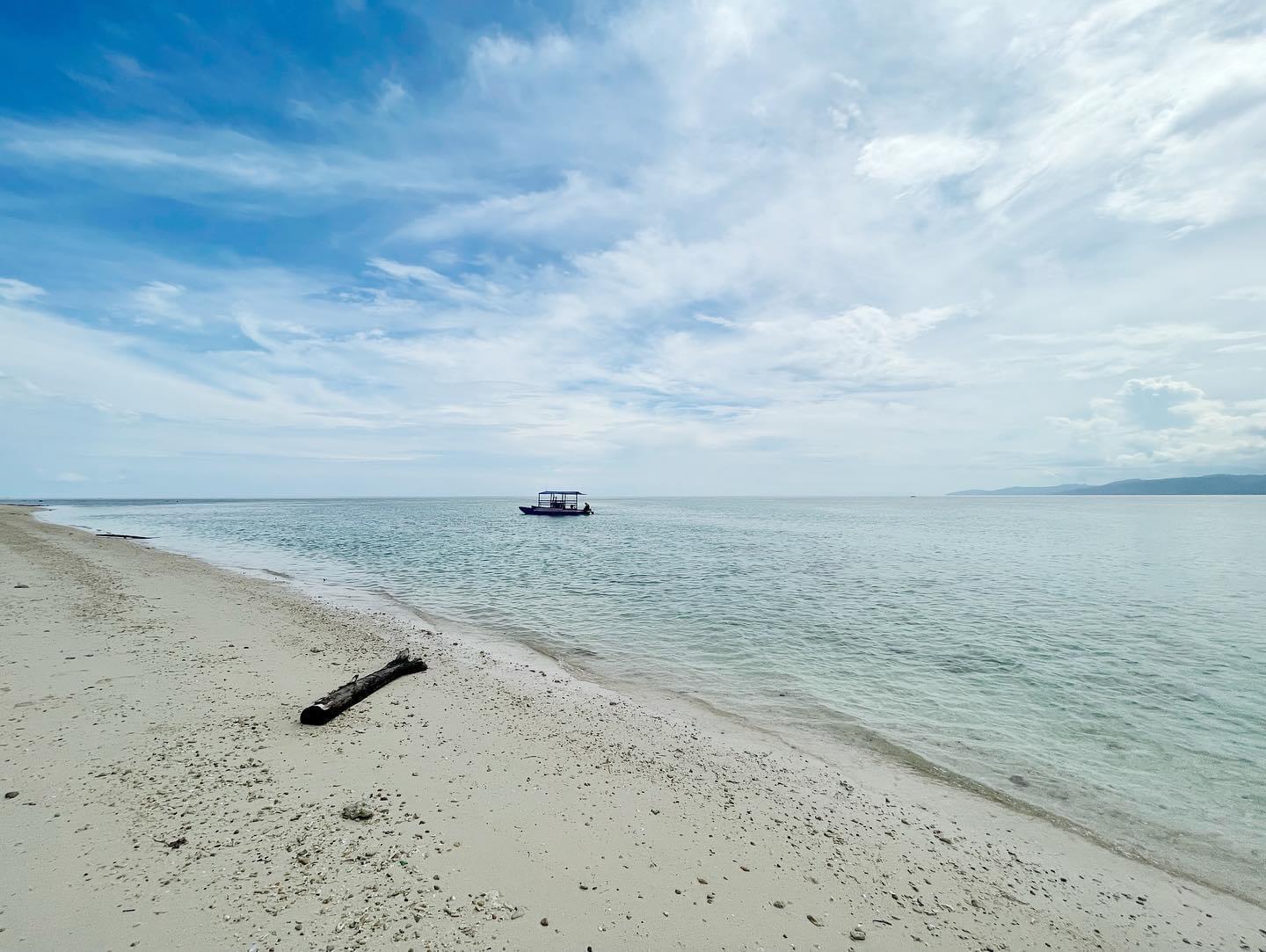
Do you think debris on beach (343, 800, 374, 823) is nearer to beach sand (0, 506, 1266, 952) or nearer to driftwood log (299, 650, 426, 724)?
beach sand (0, 506, 1266, 952)

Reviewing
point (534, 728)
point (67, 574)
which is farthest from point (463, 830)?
point (67, 574)

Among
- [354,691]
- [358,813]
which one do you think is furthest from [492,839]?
[354,691]

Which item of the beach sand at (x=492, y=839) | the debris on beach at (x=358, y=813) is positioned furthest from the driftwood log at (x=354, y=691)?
the debris on beach at (x=358, y=813)

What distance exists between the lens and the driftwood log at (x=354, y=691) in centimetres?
880

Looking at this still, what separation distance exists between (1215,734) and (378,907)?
51.8 feet

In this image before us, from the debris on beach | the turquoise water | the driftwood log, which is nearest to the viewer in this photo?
the debris on beach

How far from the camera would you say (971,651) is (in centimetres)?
1633

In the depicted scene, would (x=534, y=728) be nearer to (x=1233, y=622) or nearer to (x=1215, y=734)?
(x=1215, y=734)

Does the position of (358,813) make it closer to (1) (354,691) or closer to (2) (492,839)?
(2) (492,839)

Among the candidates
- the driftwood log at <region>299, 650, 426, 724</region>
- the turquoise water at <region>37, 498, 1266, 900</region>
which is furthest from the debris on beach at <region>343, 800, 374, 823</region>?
the turquoise water at <region>37, 498, 1266, 900</region>

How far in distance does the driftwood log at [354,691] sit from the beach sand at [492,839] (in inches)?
9.6

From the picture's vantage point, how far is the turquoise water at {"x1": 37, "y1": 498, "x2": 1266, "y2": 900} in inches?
351

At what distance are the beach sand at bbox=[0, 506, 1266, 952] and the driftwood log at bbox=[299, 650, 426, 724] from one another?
0.80 feet

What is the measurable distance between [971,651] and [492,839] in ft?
52.2
